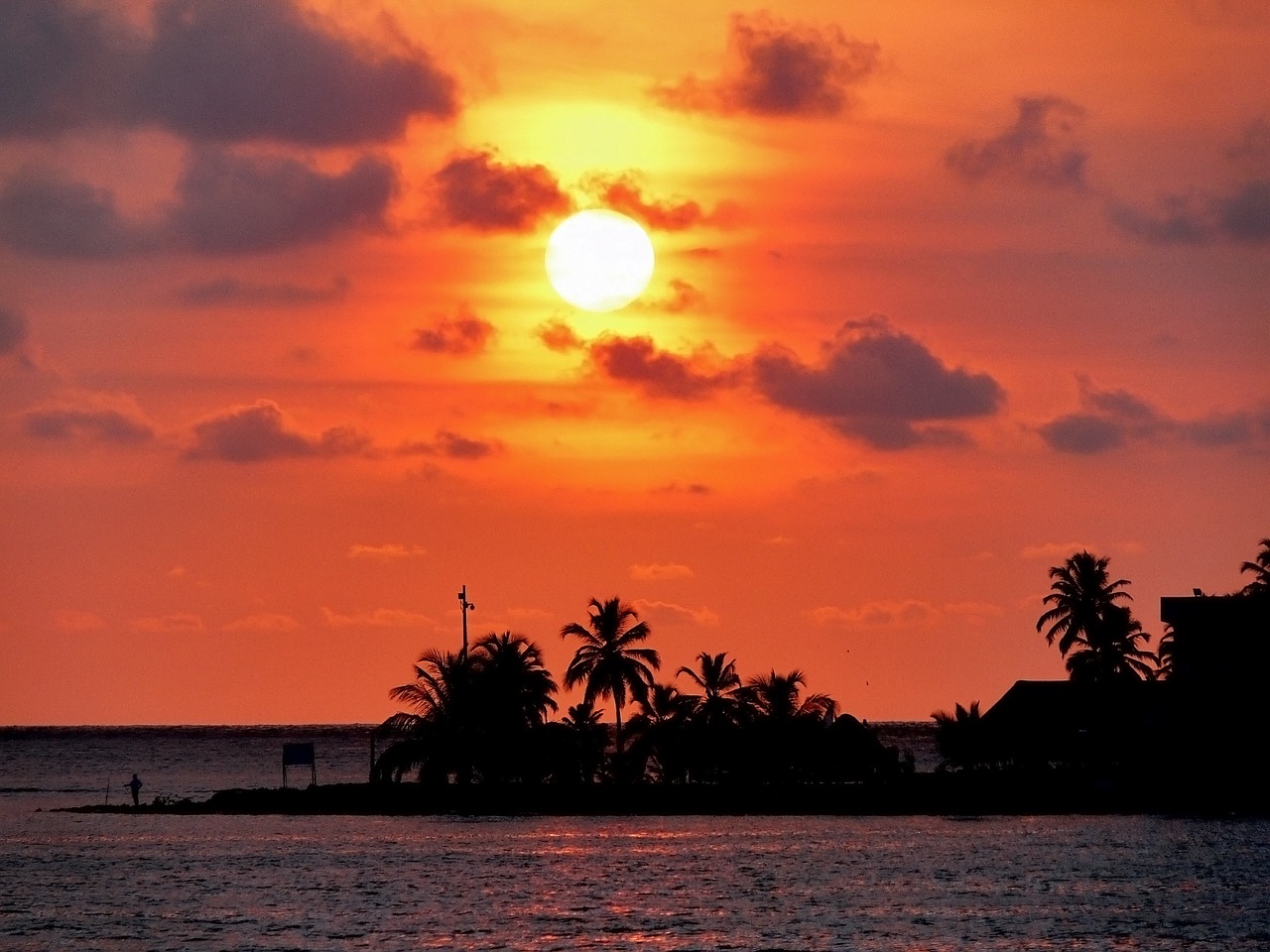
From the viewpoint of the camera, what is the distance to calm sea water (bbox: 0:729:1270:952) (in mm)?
59000

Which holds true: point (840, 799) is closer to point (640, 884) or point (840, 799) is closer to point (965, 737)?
point (965, 737)

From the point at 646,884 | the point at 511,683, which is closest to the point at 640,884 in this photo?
the point at 646,884

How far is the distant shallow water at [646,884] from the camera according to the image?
58.9 meters

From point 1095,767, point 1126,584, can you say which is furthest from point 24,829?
point 1126,584

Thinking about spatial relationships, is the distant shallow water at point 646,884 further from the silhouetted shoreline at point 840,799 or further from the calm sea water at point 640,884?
the silhouetted shoreline at point 840,799

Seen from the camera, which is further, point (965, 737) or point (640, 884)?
point (965, 737)

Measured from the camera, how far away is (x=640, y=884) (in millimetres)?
71000

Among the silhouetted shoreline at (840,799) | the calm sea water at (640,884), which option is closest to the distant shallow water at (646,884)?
the calm sea water at (640,884)

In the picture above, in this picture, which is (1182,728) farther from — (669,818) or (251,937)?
(251,937)

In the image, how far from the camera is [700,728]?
104 meters

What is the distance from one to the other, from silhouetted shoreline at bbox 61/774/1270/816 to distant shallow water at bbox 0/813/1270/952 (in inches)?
133

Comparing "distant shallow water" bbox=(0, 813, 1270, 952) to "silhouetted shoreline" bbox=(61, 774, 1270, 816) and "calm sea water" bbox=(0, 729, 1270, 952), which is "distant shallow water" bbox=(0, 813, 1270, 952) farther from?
"silhouetted shoreline" bbox=(61, 774, 1270, 816)

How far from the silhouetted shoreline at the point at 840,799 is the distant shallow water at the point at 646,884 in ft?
11.1

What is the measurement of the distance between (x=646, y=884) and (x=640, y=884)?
21cm
